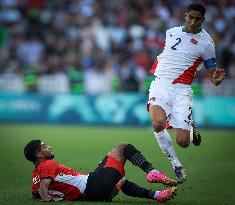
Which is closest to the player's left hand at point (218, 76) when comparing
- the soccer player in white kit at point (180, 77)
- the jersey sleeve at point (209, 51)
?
the soccer player in white kit at point (180, 77)

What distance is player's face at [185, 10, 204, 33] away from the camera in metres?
11.4

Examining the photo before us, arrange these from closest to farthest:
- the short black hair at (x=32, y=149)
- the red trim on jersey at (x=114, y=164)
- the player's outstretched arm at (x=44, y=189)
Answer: the player's outstretched arm at (x=44, y=189)
the red trim on jersey at (x=114, y=164)
the short black hair at (x=32, y=149)

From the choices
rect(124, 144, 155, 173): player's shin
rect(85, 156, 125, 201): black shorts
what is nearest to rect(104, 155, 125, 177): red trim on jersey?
rect(85, 156, 125, 201): black shorts

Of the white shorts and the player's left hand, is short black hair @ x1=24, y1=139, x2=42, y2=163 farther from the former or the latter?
the player's left hand

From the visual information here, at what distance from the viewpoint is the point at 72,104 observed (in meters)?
24.0

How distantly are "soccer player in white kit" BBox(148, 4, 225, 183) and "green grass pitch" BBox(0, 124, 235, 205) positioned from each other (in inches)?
28.3

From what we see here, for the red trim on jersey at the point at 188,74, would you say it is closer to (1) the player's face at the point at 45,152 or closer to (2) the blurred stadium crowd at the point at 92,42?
(1) the player's face at the point at 45,152

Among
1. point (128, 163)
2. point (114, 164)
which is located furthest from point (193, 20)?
point (128, 163)

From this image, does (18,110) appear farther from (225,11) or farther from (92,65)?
(225,11)

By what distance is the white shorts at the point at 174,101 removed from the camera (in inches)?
448

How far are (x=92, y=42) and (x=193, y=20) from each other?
44.6 feet

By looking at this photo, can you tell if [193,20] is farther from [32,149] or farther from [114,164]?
[32,149]

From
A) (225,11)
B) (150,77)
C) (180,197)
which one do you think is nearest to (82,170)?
(180,197)

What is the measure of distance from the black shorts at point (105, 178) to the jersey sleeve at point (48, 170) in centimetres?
43
